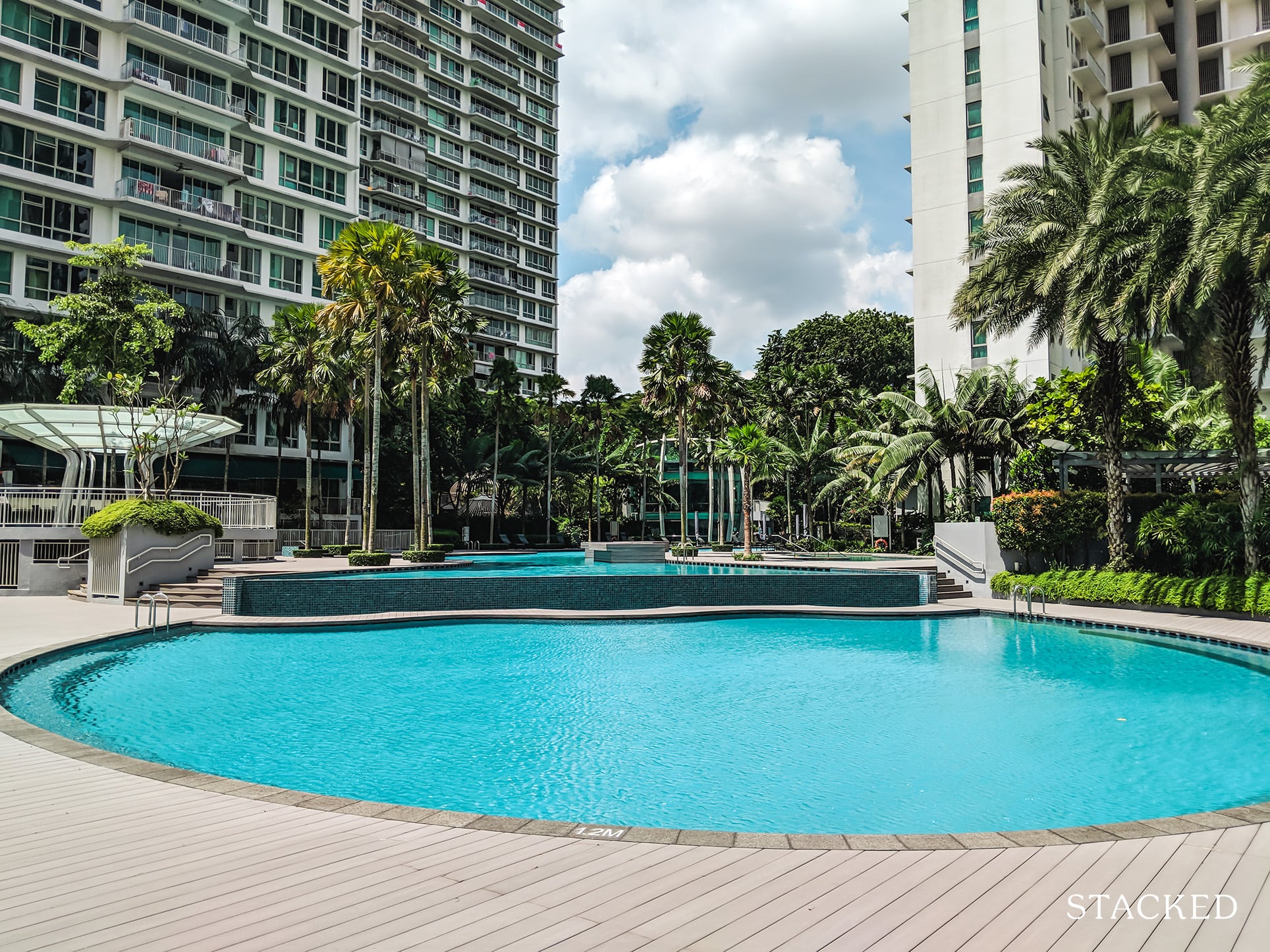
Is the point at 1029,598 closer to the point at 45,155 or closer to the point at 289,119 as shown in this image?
the point at 45,155

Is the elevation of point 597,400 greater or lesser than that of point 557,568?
greater

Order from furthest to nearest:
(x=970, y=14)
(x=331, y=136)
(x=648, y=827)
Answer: (x=331, y=136) < (x=970, y=14) < (x=648, y=827)

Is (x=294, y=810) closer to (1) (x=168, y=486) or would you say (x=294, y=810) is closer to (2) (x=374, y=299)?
(1) (x=168, y=486)

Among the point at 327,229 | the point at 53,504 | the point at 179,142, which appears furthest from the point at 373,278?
the point at 327,229

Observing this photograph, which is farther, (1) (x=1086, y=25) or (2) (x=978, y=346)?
(1) (x=1086, y=25)

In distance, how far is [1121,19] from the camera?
46562mm

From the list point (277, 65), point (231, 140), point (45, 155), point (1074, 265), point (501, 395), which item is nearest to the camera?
point (1074, 265)

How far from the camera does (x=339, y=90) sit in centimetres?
5116

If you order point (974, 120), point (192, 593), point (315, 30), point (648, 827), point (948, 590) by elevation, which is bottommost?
point (648, 827)

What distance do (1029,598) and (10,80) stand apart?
45.8 meters

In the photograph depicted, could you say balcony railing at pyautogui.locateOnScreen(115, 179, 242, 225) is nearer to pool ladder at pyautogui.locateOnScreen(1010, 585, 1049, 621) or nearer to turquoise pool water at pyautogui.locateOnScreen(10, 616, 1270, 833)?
turquoise pool water at pyautogui.locateOnScreen(10, 616, 1270, 833)

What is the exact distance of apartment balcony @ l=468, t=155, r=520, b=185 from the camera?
7276 cm

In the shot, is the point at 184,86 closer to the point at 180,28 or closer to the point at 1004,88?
the point at 180,28

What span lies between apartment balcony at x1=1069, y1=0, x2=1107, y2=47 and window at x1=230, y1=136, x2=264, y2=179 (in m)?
45.5
